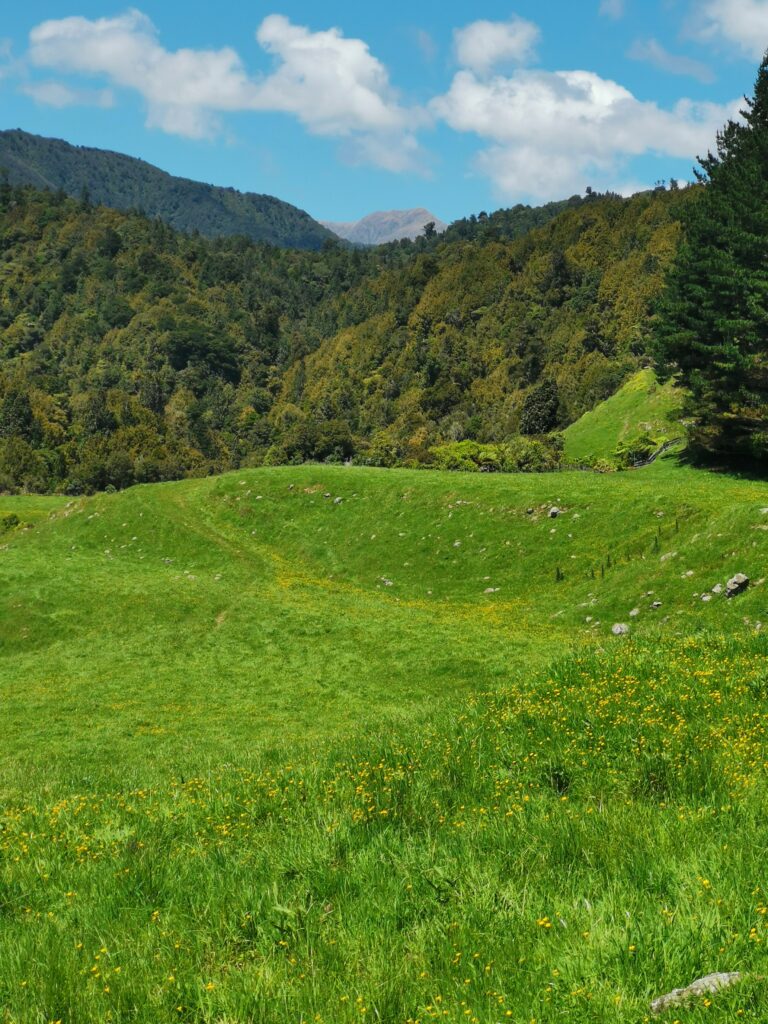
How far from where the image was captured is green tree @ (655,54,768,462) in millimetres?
44406

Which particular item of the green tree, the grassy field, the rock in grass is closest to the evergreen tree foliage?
the green tree

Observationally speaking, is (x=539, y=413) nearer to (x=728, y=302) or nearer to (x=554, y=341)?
(x=554, y=341)

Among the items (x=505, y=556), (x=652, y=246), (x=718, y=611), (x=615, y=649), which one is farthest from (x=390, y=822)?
(x=652, y=246)

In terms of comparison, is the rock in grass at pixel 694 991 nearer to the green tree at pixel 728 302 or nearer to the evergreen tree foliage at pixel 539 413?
the green tree at pixel 728 302

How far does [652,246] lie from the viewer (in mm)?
160750

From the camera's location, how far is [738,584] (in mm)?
25812

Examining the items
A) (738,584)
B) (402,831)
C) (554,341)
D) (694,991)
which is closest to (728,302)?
(738,584)

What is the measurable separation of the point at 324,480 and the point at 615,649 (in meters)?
40.4

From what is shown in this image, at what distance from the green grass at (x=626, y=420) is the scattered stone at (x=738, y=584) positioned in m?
53.7

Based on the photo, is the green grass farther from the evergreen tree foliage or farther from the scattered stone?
the scattered stone

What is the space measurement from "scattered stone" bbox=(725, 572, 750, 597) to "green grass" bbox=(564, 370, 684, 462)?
5372 cm

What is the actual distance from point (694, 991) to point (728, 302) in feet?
164

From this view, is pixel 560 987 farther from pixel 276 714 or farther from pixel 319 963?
pixel 276 714

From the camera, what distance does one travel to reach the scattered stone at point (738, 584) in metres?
25.8
